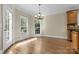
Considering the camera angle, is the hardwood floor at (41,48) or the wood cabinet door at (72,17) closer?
the hardwood floor at (41,48)

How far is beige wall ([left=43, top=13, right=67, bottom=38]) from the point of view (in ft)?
35.2

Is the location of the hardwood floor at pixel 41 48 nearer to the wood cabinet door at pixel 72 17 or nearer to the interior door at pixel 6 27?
the interior door at pixel 6 27

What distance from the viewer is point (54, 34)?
39.6 ft

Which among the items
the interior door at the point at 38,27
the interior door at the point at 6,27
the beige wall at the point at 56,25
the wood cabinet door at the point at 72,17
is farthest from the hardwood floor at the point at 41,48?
the interior door at the point at 38,27

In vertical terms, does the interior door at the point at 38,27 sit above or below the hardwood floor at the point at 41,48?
above

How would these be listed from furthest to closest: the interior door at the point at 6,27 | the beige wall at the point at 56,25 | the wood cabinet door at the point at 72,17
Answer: the beige wall at the point at 56,25, the wood cabinet door at the point at 72,17, the interior door at the point at 6,27

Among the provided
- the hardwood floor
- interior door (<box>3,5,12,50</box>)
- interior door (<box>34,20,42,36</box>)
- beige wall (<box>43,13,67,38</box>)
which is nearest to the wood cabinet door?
beige wall (<box>43,13,67,38</box>)

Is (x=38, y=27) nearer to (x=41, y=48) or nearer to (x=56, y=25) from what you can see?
(x=56, y=25)

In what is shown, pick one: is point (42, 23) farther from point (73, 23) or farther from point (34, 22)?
point (73, 23)

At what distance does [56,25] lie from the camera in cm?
1178

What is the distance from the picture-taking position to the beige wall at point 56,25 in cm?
1073

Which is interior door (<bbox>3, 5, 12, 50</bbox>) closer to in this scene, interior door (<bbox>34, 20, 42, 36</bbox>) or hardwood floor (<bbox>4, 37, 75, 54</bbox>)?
hardwood floor (<bbox>4, 37, 75, 54</bbox>)
